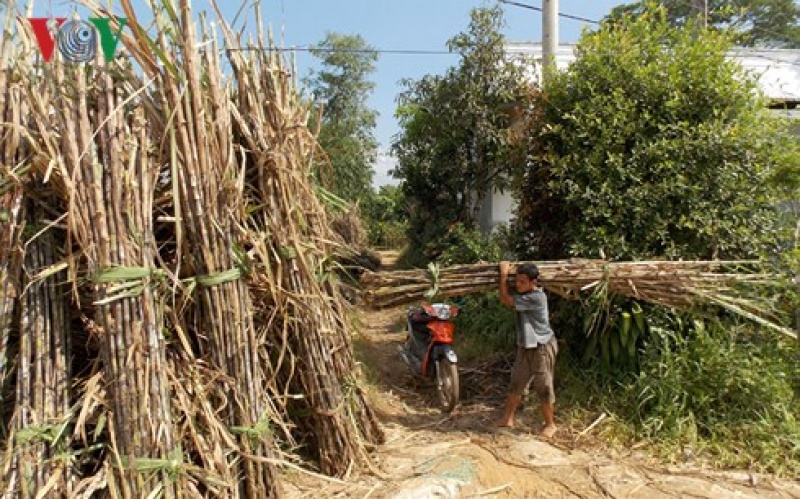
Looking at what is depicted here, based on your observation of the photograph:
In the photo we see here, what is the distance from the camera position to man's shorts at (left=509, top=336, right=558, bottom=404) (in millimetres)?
4148

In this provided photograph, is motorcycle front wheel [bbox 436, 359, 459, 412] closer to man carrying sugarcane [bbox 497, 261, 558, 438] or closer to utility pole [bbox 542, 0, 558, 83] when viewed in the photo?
man carrying sugarcane [bbox 497, 261, 558, 438]

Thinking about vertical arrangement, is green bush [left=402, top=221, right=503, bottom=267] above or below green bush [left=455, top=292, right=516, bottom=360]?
above

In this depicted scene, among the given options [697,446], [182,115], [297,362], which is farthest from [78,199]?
[697,446]

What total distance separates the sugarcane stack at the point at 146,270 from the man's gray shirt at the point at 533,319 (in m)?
1.63

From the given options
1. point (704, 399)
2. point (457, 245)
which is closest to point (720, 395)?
point (704, 399)

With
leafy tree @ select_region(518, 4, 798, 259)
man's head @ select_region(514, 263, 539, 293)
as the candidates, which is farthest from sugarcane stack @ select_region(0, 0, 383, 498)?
leafy tree @ select_region(518, 4, 798, 259)

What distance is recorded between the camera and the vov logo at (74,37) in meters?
2.61

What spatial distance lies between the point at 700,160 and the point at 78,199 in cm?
445

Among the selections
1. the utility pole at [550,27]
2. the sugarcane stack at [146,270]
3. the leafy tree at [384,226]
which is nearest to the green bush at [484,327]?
the sugarcane stack at [146,270]

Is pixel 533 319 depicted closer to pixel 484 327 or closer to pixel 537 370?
pixel 537 370

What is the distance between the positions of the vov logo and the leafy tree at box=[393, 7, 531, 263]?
5.40m

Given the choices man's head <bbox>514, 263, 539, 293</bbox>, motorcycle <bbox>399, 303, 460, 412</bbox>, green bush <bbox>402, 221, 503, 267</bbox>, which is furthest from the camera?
green bush <bbox>402, 221, 503, 267</bbox>

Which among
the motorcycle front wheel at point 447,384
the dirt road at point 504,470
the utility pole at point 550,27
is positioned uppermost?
the utility pole at point 550,27

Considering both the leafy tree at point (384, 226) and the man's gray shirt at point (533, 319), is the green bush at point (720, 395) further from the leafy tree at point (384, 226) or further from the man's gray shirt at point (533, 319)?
the leafy tree at point (384, 226)
